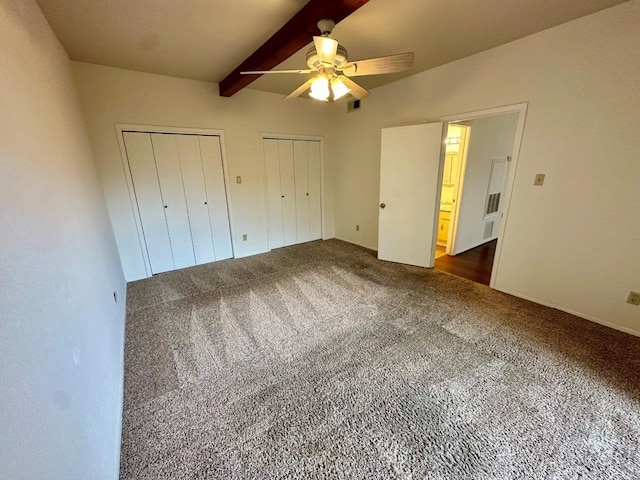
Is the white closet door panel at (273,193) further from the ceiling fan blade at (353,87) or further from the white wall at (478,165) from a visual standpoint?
the white wall at (478,165)

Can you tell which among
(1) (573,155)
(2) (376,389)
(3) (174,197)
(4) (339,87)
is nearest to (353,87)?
(4) (339,87)

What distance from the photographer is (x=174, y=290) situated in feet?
10.4

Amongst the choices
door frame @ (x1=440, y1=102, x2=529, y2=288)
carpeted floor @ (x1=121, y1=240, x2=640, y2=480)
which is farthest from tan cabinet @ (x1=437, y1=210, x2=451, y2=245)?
carpeted floor @ (x1=121, y1=240, x2=640, y2=480)

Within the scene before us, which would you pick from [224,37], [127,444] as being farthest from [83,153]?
[127,444]

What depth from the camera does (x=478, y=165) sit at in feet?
12.9

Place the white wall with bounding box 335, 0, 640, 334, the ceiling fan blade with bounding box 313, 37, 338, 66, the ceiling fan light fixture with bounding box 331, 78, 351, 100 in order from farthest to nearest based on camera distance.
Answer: the ceiling fan light fixture with bounding box 331, 78, 351, 100, the white wall with bounding box 335, 0, 640, 334, the ceiling fan blade with bounding box 313, 37, 338, 66

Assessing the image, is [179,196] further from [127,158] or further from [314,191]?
[314,191]

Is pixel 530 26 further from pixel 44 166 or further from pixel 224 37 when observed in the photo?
pixel 44 166

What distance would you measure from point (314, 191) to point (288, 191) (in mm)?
554

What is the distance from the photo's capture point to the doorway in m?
3.74

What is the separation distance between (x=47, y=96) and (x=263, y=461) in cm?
251

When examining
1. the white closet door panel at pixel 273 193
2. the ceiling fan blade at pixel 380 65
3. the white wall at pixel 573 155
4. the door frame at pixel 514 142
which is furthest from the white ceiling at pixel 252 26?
the white closet door panel at pixel 273 193

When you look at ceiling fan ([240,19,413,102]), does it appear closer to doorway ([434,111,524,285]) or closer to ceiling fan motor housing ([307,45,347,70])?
ceiling fan motor housing ([307,45,347,70])

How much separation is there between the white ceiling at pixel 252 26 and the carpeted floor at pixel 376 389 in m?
2.58
